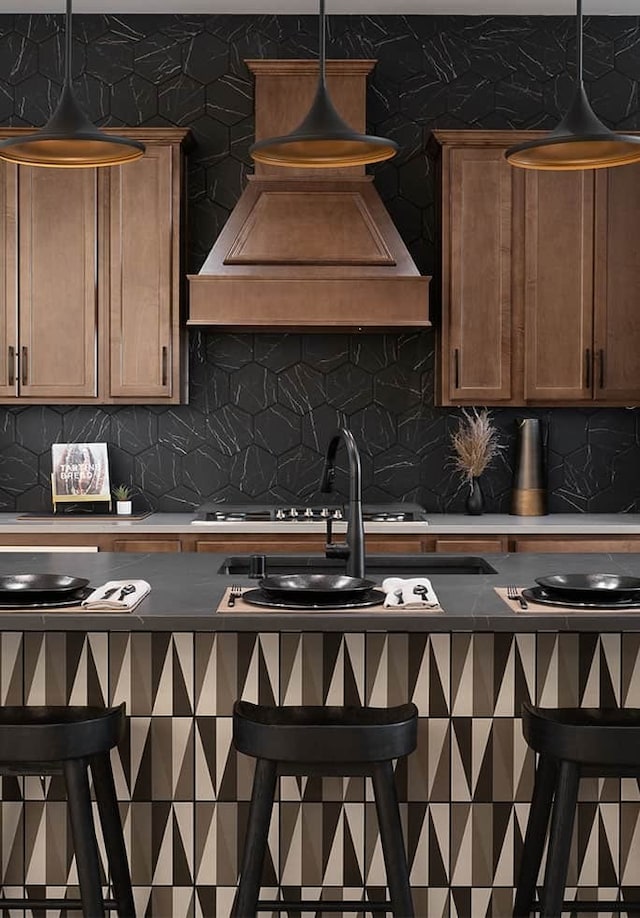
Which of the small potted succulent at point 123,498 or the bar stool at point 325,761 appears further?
the small potted succulent at point 123,498

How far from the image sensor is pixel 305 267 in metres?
4.31

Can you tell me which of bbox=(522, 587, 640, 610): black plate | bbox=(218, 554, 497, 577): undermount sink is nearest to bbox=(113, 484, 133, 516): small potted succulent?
bbox=(218, 554, 497, 577): undermount sink

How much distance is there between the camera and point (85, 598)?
90.9 inches

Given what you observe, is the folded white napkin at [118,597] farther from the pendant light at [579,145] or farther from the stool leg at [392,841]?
the pendant light at [579,145]

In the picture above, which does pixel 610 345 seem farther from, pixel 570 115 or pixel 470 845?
Answer: pixel 470 845

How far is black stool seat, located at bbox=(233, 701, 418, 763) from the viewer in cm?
195

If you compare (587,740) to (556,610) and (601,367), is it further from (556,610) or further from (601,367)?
(601,367)

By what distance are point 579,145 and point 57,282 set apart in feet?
8.13

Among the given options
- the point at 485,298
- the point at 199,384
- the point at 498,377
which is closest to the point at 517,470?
the point at 498,377

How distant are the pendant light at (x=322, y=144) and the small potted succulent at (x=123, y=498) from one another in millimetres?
2241

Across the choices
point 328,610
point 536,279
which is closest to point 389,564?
point 328,610

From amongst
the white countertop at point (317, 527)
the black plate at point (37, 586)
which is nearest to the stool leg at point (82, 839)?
the black plate at point (37, 586)

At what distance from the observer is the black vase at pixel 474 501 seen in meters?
4.61

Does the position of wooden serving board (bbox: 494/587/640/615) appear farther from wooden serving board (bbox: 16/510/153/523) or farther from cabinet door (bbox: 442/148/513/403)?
wooden serving board (bbox: 16/510/153/523)
